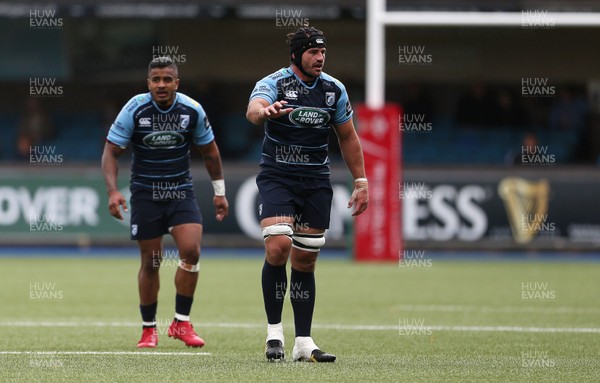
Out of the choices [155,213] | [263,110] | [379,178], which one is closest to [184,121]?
[155,213]

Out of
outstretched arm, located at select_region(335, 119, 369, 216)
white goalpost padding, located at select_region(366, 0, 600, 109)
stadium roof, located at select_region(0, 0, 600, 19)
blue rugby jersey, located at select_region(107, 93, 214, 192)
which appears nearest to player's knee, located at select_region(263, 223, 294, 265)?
outstretched arm, located at select_region(335, 119, 369, 216)

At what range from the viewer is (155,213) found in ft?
32.9

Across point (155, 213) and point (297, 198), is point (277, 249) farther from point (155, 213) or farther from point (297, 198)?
point (155, 213)

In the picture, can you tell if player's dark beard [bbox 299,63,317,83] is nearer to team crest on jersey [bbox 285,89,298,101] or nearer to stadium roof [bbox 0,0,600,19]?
team crest on jersey [bbox 285,89,298,101]

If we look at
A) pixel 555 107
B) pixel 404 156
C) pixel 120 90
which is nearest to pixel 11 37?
pixel 120 90

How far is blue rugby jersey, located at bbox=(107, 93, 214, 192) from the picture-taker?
988 centimetres

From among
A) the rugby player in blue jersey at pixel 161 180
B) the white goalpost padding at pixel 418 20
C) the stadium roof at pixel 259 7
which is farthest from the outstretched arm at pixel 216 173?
the stadium roof at pixel 259 7

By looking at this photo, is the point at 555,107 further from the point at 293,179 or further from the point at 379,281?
the point at 293,179

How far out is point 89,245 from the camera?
22.3 meters

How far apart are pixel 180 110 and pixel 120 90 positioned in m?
16.6

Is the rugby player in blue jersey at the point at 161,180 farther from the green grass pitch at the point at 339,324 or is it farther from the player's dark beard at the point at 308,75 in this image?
the player's dark beard at the point at 308,75

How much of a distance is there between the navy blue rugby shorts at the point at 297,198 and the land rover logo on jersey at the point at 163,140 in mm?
1219

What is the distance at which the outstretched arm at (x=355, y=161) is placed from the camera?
9062 millimetres

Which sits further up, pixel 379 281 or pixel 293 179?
pixel 293 179
